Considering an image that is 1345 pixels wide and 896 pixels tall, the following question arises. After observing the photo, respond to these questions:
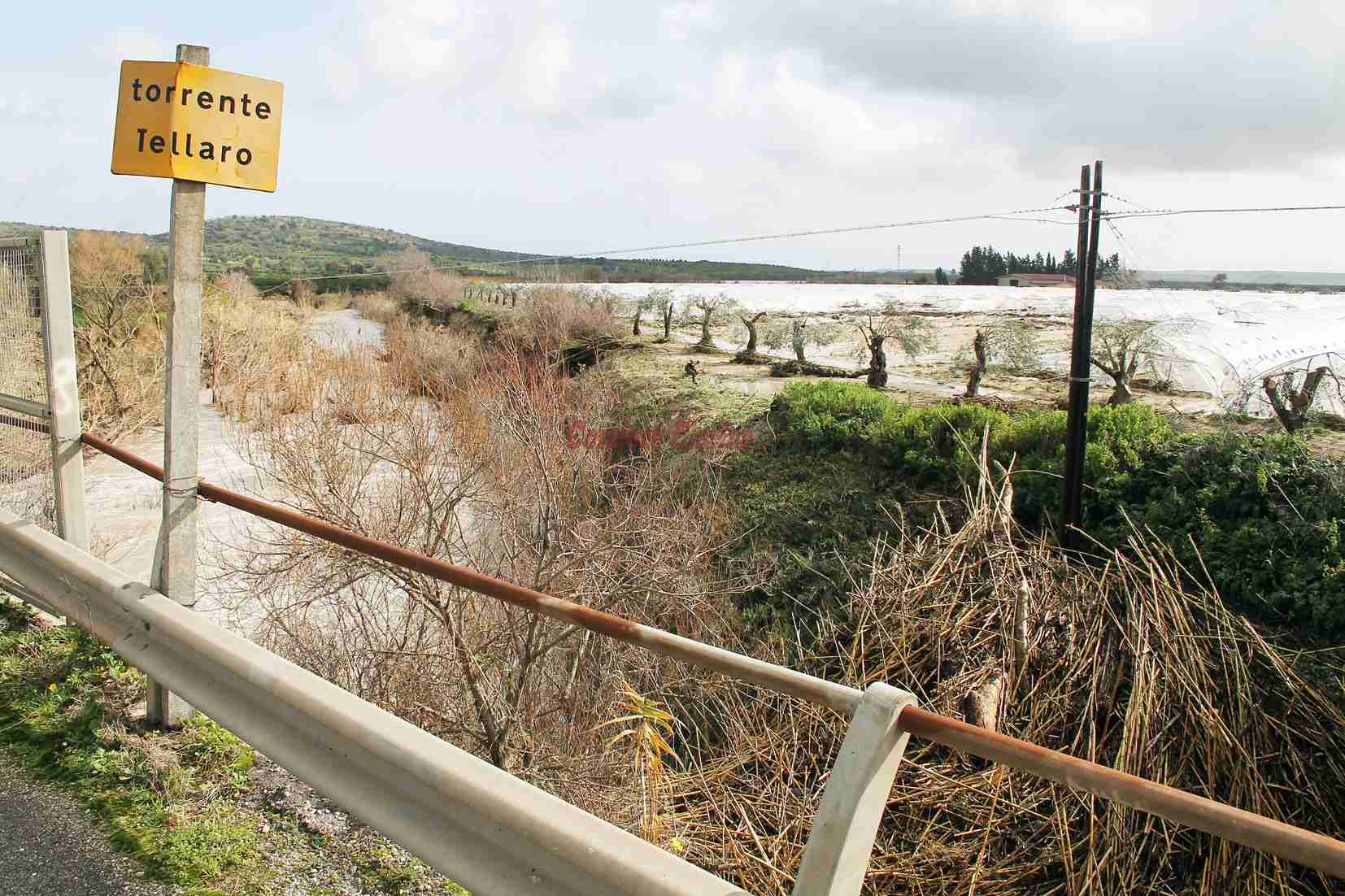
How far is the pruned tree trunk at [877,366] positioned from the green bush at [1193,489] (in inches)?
154

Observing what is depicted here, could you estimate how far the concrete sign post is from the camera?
3123 mm

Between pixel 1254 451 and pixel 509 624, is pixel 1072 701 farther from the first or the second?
pixel 509 624

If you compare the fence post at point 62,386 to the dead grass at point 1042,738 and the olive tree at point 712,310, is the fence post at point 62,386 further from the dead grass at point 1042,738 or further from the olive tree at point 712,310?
the olive tree at point 712,310

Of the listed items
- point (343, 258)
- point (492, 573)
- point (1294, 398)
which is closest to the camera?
point (1294, 398)

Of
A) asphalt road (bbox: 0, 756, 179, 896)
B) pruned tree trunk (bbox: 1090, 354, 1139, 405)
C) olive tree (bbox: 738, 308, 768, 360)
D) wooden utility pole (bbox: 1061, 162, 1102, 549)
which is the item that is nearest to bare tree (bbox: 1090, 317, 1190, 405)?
pruned tree trunk (bbox: 1090, 354, 1139, 405)

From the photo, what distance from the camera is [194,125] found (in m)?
3.16

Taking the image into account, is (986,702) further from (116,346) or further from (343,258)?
(343,258)

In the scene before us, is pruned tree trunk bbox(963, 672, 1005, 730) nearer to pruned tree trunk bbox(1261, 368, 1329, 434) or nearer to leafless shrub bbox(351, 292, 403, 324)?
pruned tree trunk bbox(1261, 368, 1329, 434)

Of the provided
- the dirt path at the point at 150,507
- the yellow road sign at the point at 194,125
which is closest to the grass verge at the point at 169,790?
the yellow road sign at the point at 194,125

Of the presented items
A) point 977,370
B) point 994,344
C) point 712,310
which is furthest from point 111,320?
point 994,344

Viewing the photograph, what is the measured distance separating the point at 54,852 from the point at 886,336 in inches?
688

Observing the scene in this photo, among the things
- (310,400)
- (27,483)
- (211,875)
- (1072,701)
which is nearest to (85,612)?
(211,875)

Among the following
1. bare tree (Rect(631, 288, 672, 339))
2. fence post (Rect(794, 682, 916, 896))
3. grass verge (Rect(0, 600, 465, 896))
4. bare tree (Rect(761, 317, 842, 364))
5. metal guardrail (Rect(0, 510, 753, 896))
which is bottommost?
grass verge (Rect(0, 600, 465, 896))

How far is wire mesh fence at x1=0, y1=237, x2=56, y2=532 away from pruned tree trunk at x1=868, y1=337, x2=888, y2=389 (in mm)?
14863
